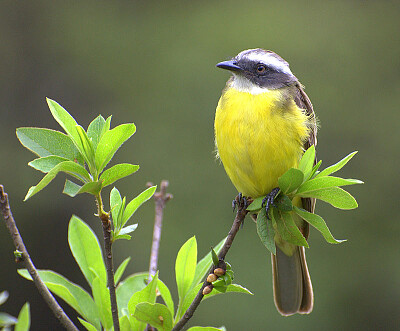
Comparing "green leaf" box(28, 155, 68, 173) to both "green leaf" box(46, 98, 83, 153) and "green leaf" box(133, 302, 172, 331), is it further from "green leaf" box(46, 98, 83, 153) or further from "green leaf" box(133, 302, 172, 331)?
"green leaf" box(133, 302, 172, 331)

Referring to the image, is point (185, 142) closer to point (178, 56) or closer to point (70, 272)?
point (178, 56)

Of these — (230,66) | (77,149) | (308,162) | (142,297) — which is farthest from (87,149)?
(230,66)

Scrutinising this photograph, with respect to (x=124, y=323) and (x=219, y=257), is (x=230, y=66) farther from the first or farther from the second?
(x=124, y=323)

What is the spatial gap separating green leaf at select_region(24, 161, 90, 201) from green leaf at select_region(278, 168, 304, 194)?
0.54 metres

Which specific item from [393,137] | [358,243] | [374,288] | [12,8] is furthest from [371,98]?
[12,8]

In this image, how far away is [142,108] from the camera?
8992mm

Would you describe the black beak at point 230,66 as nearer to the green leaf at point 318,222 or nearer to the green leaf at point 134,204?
the green leaf at point 318,222

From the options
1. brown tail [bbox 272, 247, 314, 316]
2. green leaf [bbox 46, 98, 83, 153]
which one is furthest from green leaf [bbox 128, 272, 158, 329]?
brown tail [bbox 272, 247, 314, 316]

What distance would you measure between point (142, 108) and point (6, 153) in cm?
209

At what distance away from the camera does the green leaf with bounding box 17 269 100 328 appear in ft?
5.53

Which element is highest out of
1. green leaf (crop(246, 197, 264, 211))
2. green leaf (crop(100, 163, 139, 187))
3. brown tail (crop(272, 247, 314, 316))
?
green leaf (crop(100, 163, 139, 187))

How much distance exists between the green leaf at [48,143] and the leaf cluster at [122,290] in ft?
1.07

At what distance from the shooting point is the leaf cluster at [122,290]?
154 cm

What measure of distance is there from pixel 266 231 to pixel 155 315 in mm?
383
